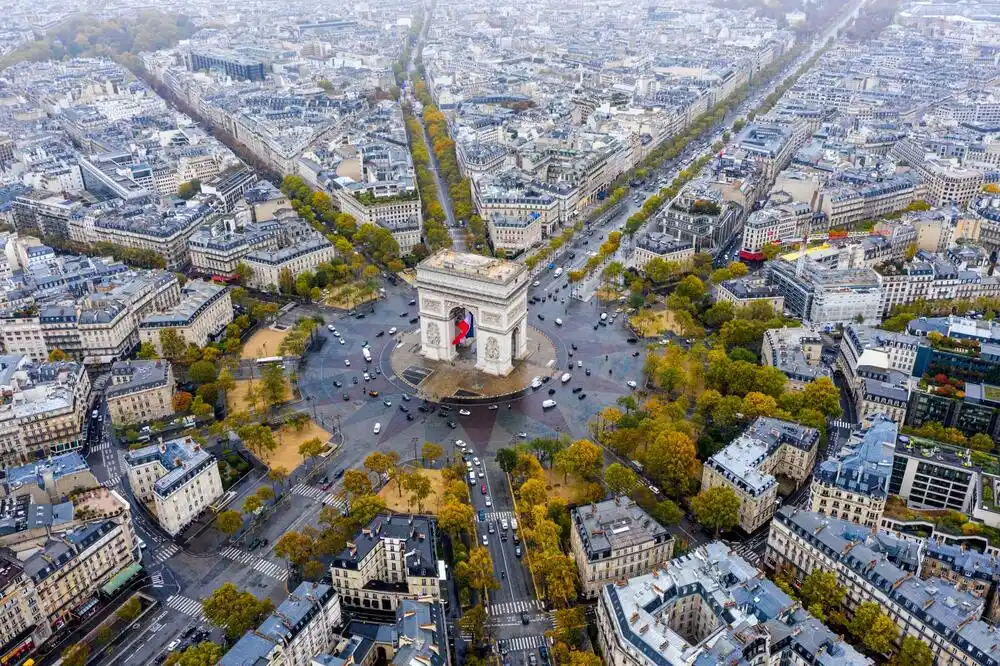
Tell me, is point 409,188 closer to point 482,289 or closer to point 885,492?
point 482,289

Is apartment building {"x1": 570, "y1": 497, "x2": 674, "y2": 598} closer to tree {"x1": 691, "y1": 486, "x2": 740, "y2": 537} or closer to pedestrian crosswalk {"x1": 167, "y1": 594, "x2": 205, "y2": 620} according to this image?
tree {"x1": 691, "y1": 486, "x2": 740, "y2": 537}

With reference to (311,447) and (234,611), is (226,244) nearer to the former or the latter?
(311,447)

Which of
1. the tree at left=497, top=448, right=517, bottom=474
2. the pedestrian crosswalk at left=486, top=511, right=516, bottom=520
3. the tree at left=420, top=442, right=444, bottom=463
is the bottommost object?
the pedestrian crosswalk at left=486, top=511, right=516, bottom=520

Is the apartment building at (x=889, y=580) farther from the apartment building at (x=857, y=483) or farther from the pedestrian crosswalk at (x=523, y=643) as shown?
the pedestrian crosswalk at (x=523, y=643)

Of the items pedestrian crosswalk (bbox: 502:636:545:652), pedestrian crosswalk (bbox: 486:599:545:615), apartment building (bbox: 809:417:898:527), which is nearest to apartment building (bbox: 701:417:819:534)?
apartment building (bbox: 809:417:898:527)

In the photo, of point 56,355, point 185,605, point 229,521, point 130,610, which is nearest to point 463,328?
point 229,521

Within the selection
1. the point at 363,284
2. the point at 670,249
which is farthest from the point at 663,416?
the point at 363,284

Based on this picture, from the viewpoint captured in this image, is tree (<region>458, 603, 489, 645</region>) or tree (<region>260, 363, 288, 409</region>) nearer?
tree (<region>458, 603, 489, 645</region>)
